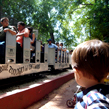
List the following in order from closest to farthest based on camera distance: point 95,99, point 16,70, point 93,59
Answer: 1. point 95,99
2. point 93,59
3. point 16,70

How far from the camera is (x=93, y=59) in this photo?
38.3 inches

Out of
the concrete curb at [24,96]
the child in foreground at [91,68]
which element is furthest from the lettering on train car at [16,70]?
the child in foreground at [91,68]

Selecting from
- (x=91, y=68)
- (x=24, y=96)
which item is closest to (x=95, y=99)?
(x=91, y=68)

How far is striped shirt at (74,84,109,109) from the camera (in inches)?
32.5

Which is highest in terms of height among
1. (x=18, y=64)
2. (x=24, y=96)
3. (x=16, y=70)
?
(x=18, y=64)

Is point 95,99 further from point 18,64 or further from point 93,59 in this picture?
point 18,64

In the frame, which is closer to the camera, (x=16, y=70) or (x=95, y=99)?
(x=95, y=99)

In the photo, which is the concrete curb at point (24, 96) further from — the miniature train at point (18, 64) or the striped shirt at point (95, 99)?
the striped shirt at point (95, 99)

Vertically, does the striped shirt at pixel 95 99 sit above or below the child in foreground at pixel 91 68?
below

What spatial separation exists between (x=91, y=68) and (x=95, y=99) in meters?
0.23

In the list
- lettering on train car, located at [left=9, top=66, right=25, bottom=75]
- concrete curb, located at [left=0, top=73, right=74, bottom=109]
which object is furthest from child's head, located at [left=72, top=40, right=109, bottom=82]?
lettering on train car, located at [left=9, top=66, right=25, bottom=75]

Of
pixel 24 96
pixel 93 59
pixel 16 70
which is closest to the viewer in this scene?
pixel 93 59

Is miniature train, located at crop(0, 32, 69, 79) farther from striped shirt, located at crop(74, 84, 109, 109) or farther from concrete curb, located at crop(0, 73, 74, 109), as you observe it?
striped shirt, located at crop(74, 84, 109, 109)

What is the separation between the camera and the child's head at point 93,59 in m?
0.96
